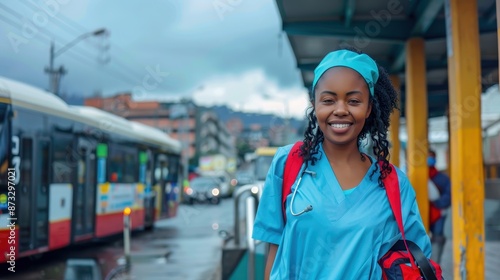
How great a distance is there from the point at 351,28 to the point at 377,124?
28.5 ft

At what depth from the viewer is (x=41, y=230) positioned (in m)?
11.1

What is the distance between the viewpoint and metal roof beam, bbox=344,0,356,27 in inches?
388

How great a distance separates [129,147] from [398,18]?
8.55 meters

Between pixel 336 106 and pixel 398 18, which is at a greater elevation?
pixel 398 18

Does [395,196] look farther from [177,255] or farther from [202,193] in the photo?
[202,193]

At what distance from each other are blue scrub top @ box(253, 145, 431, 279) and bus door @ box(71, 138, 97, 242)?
1099cm

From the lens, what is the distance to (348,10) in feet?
33.6

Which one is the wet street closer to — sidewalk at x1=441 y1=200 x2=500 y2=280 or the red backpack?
sidewalk at x1=441 y1=200 x2=500 y2=280

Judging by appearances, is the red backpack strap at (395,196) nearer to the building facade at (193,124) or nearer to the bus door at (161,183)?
the bus door at (161,183)

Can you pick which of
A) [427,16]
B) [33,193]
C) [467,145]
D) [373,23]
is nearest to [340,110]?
[467,145]

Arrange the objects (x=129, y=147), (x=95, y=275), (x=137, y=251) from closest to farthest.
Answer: (x=95, y=275), (x=137, y=251), (x=129, y=147)

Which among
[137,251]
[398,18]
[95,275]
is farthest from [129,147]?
[398,18]

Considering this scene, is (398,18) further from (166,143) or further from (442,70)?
(166,143)

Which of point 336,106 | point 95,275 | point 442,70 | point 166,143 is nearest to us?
point 336,106
